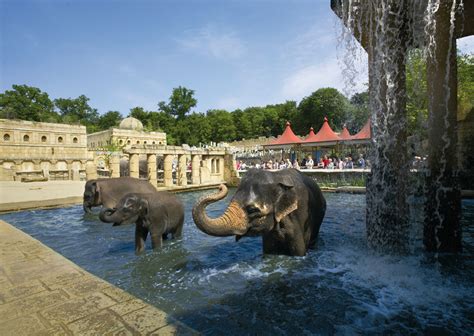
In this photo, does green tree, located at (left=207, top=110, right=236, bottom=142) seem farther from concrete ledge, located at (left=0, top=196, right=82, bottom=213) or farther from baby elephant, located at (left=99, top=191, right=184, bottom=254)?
baby elephant, located at (left=99, top=191, right=184, bottom=254)

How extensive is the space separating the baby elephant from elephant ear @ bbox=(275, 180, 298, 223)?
3.15 m

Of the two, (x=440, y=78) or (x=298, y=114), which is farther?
(x=298, y=114)

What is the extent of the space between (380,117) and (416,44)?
6.46 ft

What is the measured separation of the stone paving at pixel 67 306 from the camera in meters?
2.78

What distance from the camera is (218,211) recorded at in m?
12.4

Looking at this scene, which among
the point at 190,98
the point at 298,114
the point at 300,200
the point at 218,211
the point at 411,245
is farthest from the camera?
the point at 190,98

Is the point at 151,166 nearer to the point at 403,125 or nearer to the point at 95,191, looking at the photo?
the point at 95,191

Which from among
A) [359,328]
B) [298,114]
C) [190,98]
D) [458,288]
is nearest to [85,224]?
[359,328]

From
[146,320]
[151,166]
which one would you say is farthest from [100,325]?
[151,166]

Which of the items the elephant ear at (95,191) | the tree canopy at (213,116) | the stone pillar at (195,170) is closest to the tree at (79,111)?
the tree canopy at (213,116)

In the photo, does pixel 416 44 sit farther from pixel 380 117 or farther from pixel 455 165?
pixel 455 165

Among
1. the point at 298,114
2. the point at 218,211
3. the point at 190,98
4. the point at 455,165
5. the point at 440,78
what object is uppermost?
the point at 190,98

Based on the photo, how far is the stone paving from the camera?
278 centimetres

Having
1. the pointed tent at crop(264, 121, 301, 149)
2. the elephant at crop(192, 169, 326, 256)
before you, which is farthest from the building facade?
the elephant at crop(192, 169, 326, 256)
